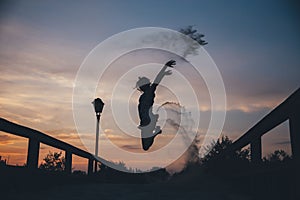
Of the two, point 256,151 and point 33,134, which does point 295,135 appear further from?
point 33,134

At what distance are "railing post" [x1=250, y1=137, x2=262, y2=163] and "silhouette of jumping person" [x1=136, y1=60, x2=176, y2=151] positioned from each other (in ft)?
17.5

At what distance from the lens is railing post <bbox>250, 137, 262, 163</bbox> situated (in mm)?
15252

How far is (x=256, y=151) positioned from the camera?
1539 centimetres

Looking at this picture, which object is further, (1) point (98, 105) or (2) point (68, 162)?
(1) point (98, 105)

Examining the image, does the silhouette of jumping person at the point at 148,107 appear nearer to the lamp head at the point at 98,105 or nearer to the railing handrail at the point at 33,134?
the railing handrail at the point at 33,134

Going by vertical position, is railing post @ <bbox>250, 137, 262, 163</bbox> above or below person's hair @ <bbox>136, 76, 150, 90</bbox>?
below

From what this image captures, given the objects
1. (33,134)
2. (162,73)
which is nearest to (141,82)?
(162,73)

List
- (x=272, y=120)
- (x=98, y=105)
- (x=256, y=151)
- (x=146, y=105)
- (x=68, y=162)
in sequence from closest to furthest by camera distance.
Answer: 1. (x=146, y=105)
2. (x=272, y=120)
3. (x=256, y=151)
4. (x=68, y=162)
5. (x=98, y=105)

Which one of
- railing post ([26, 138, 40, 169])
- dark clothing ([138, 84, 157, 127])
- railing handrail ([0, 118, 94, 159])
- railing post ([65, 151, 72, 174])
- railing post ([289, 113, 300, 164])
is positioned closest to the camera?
railing post ([289, 113, 300, 164])

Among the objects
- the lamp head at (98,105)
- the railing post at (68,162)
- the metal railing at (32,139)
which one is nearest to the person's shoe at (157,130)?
the metal railing at (32,139)

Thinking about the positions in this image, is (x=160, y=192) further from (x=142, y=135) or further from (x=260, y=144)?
(x=260, y=144)

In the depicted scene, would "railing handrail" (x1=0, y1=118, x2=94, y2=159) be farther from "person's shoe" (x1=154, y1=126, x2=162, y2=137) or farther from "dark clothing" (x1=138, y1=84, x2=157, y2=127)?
"person's shoe" (x1=154, y1=126, x2=162, y2=137)

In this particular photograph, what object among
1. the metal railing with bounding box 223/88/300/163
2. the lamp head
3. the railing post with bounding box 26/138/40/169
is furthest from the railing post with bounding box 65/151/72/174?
the metal railing with bounding box 223/88/300/163

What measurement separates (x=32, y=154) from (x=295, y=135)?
30.6 ft
